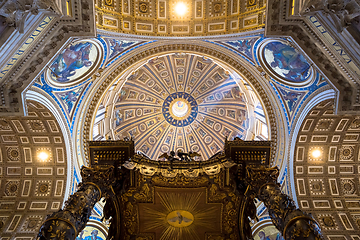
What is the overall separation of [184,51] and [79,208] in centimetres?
1058

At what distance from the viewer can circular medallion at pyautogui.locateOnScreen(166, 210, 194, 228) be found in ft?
29.3

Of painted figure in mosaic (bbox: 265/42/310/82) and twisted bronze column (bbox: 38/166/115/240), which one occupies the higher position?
painted figure in mosaic (bbox: 265/42/310/82)

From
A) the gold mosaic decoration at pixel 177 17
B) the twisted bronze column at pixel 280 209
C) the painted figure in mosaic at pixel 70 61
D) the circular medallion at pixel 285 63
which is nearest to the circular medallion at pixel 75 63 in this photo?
the painted figure in mosaic at pixel 70 61

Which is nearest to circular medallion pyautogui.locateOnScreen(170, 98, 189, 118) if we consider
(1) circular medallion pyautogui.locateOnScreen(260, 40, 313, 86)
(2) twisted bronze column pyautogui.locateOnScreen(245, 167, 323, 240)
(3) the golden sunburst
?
(1) circular medallion pyautogui.locateOnScreen(260, 40, 313, 86)

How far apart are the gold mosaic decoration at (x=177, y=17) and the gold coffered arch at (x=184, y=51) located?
827 mm

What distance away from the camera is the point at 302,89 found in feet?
41.0

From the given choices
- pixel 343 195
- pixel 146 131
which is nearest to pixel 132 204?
pixel 343 195

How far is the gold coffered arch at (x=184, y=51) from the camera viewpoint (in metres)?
14.2

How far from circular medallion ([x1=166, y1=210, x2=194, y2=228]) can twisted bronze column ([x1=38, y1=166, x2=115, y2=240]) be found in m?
2.43

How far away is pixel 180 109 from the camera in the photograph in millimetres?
26594

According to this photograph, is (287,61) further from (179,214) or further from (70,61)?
(70,61)

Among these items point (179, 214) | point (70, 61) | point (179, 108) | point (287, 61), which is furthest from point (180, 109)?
point (179, 214)

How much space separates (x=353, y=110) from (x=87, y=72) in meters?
11.9

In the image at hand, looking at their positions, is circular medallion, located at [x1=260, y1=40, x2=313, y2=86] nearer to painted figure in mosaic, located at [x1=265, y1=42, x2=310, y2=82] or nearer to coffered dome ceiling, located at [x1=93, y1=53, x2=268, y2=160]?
painted figure in mosaic, located at [x1=265, y1=42, x2=310, y2=82]
